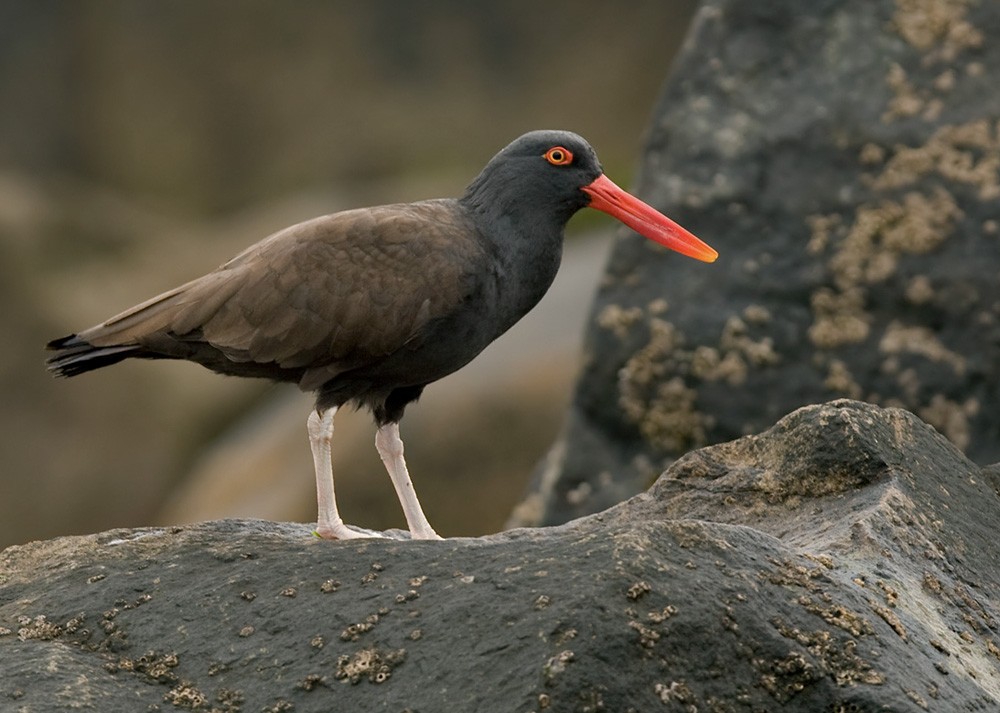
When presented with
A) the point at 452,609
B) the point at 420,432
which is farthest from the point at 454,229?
the point at 420,432

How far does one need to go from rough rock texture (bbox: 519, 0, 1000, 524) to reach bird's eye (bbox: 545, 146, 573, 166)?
202cm

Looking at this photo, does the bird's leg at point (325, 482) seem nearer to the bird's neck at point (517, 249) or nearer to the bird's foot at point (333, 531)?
the bird's foot at point (333, 531)

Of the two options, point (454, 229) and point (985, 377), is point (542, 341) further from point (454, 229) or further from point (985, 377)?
point (454, 229)

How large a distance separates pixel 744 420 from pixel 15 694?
494 cm

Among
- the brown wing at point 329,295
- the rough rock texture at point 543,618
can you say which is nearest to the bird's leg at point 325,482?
the brown wing at point 329,295

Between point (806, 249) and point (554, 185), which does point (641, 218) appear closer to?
point (554, 185)

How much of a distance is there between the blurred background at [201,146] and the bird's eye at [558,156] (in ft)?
31.2

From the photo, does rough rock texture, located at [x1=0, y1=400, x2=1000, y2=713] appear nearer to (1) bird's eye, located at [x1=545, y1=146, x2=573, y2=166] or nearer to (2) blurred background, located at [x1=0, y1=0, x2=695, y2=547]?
(1) bird's eye, located at [x1=545, y1=146, x2=573, y2=166]

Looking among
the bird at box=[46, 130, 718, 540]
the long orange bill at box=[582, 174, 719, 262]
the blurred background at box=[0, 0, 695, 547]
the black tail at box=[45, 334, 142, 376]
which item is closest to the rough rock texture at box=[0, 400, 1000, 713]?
the bird at box=[46, 130, 718, 540]

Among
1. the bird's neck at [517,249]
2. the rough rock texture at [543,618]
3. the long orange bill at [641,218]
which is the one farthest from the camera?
the long orange bill at [641,218]

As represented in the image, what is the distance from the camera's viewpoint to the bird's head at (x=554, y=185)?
6531mm

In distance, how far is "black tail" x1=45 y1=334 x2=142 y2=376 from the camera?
6418 mm

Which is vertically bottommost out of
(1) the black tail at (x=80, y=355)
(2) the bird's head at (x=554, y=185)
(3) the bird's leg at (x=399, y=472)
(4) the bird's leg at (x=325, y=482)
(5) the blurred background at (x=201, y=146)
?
(5) the blurred background at (x=201, y=146)

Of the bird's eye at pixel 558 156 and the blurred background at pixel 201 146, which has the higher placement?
the bird's eye at pixel 558 156
